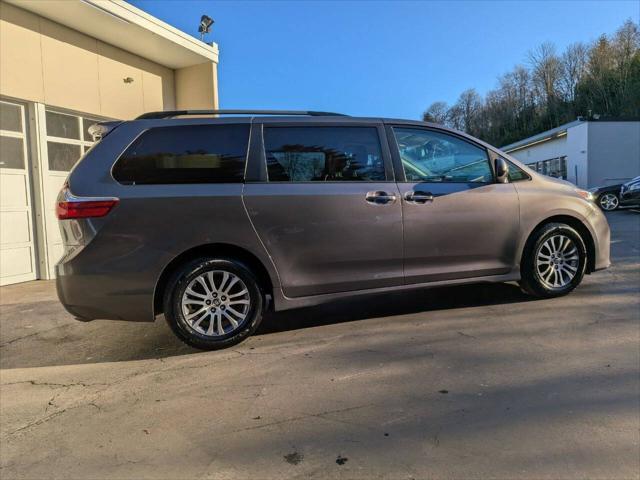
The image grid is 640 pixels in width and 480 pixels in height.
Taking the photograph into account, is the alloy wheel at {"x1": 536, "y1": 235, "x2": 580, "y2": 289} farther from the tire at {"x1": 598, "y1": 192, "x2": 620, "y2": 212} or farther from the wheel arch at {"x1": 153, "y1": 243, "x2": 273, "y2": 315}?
the tire at {"x1": 598, "y1": 192, "x2": 620, "y2": 212}

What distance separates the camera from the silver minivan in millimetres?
4051

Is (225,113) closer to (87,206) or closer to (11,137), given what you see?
(87,206)

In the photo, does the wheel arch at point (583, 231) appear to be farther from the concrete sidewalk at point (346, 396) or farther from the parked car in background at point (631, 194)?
the parked car in background at point (631, 194)

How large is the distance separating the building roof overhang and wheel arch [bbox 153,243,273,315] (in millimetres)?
6433

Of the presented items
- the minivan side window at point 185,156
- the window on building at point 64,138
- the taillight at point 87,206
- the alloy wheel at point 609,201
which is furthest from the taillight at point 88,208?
the alloy wheel at point 609,201

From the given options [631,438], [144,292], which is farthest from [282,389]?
[631,438]

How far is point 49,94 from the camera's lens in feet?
28.8

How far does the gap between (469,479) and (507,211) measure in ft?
10.4

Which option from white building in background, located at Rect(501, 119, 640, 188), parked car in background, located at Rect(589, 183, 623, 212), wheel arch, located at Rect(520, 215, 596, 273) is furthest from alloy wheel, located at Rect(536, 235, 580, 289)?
white building in background, located at Rect(501, 119, 640, 188)

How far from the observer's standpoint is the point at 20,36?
8258mm

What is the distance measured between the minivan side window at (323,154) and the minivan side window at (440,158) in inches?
11.9

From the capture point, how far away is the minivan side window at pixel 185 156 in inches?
163

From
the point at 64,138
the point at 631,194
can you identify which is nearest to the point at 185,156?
the point at 64,138

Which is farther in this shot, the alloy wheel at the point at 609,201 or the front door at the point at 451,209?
the alloy wheel at the point at 609,201
